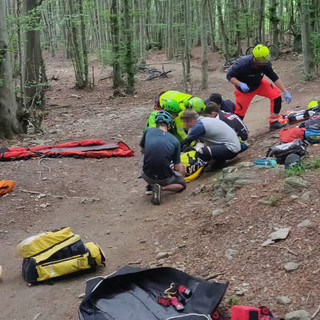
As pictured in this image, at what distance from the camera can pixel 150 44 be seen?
113 feet

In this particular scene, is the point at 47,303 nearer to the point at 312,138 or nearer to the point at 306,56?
the point at 312,138

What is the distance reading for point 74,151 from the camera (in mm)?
8586

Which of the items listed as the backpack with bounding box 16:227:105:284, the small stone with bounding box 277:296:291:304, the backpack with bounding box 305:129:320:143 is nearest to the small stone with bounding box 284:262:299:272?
the small stone with bounding box 277:296:291:304

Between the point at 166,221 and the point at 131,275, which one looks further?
the point at 166,221

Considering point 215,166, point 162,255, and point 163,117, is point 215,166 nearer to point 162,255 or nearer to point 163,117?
point 163,117

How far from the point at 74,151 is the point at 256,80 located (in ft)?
12.6

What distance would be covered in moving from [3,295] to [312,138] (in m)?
4.66

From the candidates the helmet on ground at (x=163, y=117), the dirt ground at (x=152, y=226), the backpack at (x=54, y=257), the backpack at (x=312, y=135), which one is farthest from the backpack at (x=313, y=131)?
the backpack at (x=54, y=257)

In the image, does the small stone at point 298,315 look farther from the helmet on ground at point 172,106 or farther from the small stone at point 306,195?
the helmet on ground at point 172,106

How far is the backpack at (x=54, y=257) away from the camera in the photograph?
13.6 ft

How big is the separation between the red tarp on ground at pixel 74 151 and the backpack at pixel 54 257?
167 inches

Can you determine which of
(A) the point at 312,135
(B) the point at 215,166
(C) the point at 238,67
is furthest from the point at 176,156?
(C) the point at 238,67

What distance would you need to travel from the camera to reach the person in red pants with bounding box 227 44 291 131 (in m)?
7.81

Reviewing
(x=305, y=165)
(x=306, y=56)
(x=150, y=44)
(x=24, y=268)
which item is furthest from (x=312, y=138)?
(x=150, y=44)
